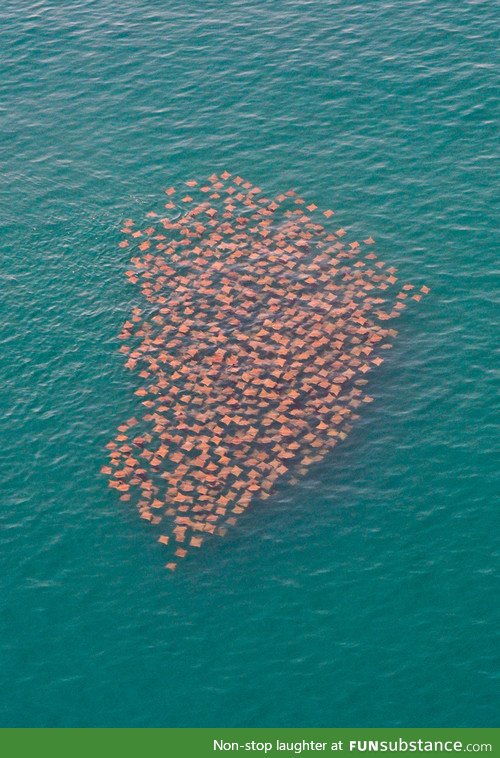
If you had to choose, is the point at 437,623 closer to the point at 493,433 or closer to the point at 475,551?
the point at 475,551

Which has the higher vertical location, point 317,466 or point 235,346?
point 235,346

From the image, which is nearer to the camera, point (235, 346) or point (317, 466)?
point (317, 466)

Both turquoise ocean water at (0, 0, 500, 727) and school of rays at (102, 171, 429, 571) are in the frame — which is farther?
school of rays at (102, 171, 429, 571)

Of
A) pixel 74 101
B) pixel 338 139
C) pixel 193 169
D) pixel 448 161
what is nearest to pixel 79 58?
pixel 74 101
